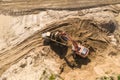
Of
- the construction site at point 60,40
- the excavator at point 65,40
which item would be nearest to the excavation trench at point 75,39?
the construction site at point 60,40

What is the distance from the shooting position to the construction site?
1955cm

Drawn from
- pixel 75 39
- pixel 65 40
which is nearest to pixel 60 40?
pixel 65 40

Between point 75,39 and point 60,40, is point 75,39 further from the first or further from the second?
point 60,40

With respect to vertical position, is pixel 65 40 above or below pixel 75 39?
above

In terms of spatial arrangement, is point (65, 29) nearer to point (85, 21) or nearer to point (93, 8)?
point (85, 21)

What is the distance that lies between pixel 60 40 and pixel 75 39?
1156mm

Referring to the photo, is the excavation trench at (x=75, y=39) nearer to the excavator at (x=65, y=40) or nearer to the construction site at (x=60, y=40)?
the construction site at (x=60, y=40)

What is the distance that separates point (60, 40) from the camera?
20.6 m

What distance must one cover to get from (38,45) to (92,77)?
449cm

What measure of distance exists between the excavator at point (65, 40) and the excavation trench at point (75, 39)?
390 millimetres

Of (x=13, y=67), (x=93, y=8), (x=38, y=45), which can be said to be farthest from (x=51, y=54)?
(x=93, y=8)

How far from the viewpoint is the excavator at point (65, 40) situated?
65.9 feet

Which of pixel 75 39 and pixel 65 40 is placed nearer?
pixel 65 40

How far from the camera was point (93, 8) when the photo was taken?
76.6 ft
